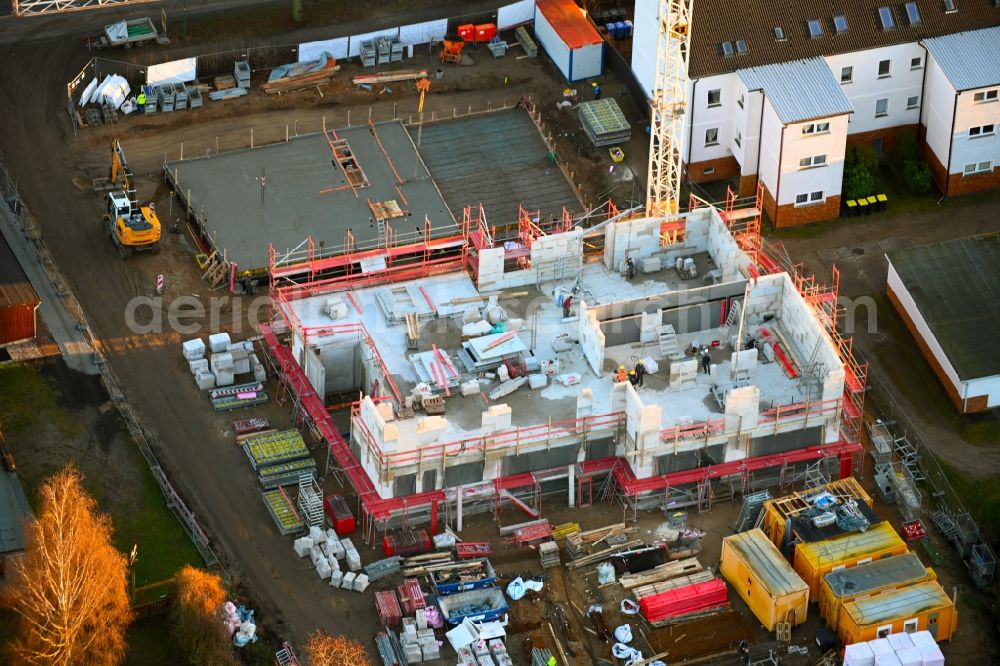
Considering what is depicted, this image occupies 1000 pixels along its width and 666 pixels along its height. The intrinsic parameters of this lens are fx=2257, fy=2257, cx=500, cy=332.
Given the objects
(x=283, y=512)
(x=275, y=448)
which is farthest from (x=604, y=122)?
(x=283, y=512)

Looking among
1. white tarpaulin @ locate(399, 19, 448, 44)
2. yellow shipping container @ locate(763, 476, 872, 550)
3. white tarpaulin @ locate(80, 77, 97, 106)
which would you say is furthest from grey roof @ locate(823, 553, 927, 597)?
white tarpaulin @ locate(80, 77, 97, 106)

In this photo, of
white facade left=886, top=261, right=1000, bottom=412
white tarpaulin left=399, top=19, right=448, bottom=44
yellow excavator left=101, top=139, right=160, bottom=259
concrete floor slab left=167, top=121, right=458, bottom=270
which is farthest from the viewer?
white tarpaulin left=399, top=19, right=448, bottom=44

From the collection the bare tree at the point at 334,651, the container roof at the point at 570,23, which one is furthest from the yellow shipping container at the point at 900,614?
the container roof at the point at 570,23

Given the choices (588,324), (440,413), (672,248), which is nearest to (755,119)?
(672,248)

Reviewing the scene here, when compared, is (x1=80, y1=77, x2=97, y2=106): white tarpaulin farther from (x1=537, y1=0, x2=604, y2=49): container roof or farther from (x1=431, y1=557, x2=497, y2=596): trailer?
(x1=431, y1=557, x2=497, y2=596): trailer

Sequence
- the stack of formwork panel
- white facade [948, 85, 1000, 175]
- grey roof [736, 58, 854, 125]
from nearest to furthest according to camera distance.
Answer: grey roof [736, 58, 854, 125] → white facade [948, 85, 1000, 175] → the stack of formwork panel
